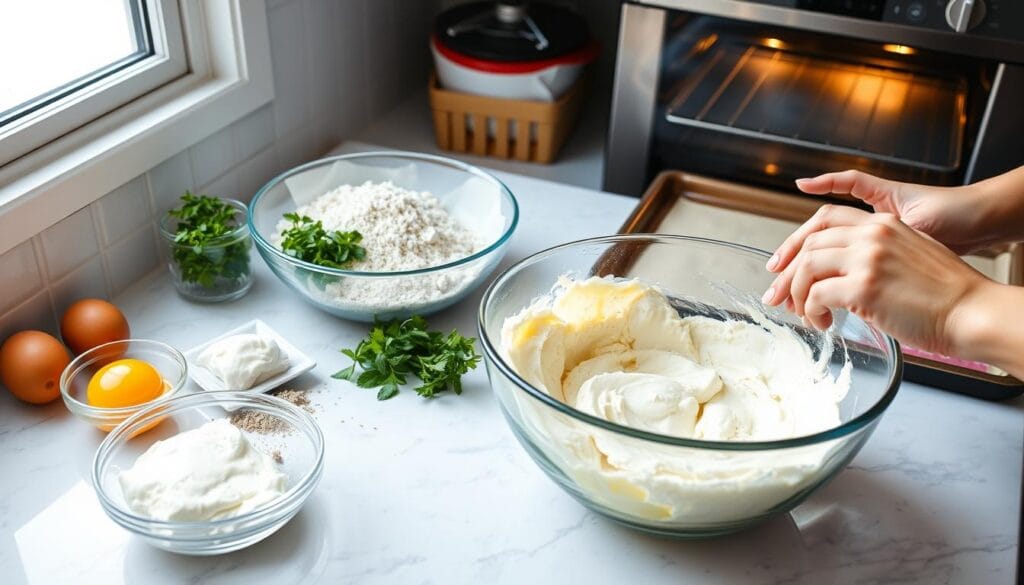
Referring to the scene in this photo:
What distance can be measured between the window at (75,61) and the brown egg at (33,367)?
0.68ft

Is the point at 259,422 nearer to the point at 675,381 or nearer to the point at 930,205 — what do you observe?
the point at 675,381

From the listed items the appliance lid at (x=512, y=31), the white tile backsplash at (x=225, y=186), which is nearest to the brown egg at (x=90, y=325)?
the white tile backsplash at (x=225, y=186)

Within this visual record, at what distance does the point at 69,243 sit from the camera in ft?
3.35

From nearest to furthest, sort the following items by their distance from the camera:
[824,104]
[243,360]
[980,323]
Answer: [980,323] → [243,360] → [824,104]

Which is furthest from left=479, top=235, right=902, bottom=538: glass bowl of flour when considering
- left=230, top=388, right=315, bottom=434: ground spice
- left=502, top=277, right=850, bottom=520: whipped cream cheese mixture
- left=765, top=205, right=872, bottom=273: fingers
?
left=230, top=388, right=315, bottom=434: ground spice

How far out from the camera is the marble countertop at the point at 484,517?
0.78 meters

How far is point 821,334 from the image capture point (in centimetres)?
92

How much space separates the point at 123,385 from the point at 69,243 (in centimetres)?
22

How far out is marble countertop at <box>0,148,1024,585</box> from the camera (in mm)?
778

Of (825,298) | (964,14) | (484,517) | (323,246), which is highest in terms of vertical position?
(964,14)

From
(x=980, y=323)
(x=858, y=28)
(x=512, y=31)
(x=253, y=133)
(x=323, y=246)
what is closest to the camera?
(x=980, y=323)

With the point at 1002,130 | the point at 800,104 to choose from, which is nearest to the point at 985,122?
the point at 1002,130

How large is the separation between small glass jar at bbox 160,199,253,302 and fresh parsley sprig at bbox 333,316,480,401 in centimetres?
21

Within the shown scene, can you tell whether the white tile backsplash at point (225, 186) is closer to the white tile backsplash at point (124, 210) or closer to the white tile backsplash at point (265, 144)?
the white tile backsplash at point (265, 144)
